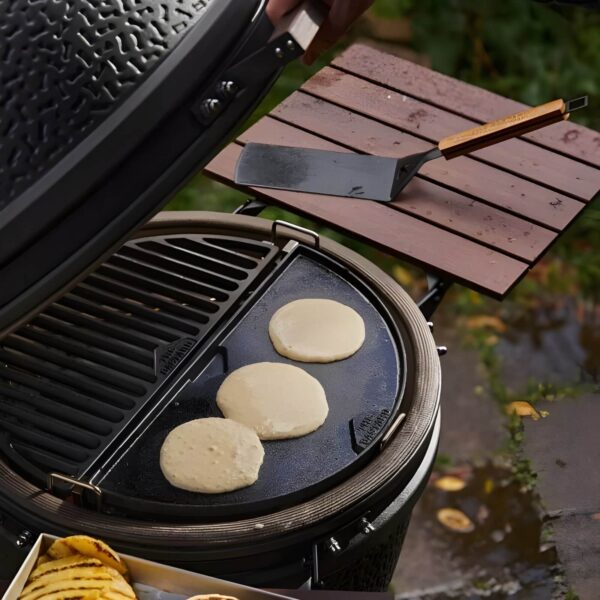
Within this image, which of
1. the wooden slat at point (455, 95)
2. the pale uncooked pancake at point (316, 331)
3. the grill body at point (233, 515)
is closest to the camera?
the grill body at point (233, 515)

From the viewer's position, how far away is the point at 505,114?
2.69m

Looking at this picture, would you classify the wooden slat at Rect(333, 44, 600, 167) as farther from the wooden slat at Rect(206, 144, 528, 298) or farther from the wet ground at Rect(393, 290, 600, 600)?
the wet ground at Rect(393, 290, 600, 600)

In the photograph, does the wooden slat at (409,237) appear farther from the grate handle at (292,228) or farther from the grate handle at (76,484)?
the grate handle at (76,484)

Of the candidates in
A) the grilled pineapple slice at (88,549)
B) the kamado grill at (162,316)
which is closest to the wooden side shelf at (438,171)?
the kamado grill at (162,316)

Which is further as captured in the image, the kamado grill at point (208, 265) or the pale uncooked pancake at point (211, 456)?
the pale uncooked pancake at point (211, 456)

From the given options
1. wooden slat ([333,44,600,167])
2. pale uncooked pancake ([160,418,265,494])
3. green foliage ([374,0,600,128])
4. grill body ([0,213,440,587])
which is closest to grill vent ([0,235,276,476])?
grill body ([0,213,440,587])

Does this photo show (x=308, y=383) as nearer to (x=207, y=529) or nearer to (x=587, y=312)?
(x=207, y=529)

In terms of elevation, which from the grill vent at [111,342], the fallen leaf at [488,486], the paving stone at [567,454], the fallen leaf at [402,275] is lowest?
the paving stone at [567,454]

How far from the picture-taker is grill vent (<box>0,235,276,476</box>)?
196 cm

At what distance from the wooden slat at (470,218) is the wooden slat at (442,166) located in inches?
1.1

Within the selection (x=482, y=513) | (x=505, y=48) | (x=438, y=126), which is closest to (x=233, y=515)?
(x=438, y=126)

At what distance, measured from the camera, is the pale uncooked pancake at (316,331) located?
2.15 metres

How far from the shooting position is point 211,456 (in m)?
1.91

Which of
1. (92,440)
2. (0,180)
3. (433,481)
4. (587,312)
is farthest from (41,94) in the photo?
(587,312)
